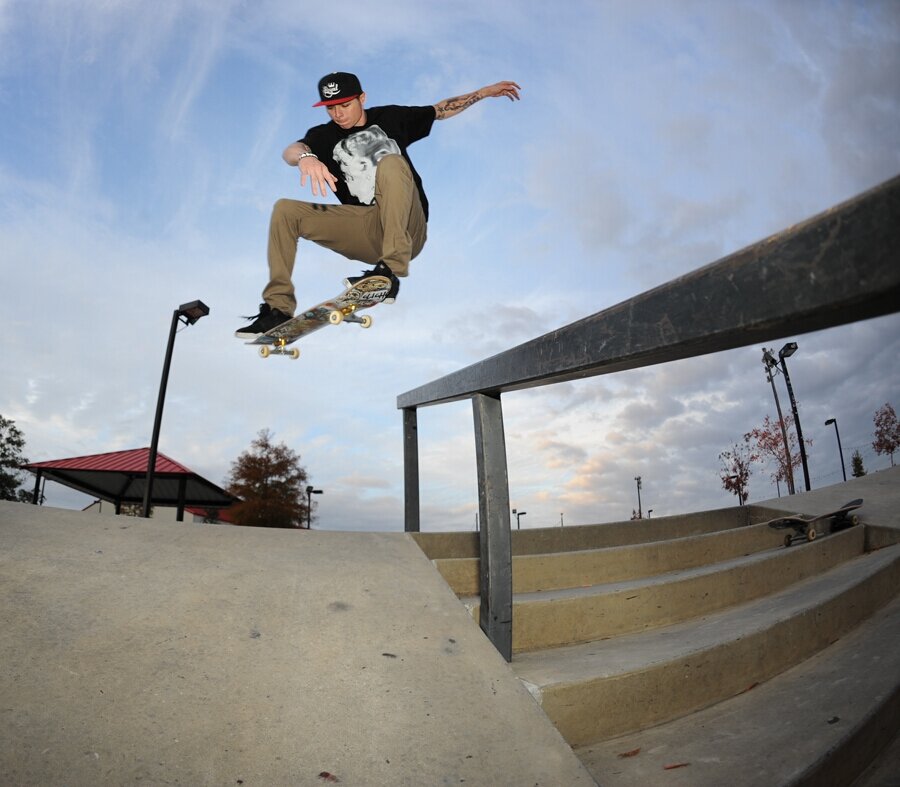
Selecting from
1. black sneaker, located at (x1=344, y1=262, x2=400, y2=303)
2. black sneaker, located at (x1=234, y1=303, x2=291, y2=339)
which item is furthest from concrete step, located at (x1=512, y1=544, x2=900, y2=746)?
black sneaker, located at (x1=234, y1=303, x2=291, y2=339)

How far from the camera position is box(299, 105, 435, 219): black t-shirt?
445cm

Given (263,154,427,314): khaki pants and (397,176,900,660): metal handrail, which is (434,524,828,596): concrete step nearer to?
(397,176,900,660): metal handrail

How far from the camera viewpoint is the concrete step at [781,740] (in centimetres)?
167

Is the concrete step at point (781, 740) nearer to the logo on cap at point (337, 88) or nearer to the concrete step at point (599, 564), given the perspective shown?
the concrete step at point (599, 564)

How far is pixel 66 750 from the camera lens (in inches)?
50.8

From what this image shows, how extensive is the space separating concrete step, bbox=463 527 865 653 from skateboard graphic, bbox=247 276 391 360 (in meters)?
2.49

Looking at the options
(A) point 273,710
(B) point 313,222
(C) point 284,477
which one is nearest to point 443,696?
(A) point 273,710

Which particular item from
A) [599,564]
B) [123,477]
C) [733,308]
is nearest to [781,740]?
[599,564]

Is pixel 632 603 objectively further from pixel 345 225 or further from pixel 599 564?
pixel 345 225

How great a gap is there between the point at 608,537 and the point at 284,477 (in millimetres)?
19312

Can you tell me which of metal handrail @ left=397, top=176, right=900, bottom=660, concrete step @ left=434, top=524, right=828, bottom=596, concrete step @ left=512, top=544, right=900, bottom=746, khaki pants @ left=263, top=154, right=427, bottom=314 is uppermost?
khaki pants @ left=263, top=154, right=427, bottom=314

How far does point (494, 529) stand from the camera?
2.18 meters

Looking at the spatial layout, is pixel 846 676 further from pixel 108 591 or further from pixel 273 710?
pixel 108 591

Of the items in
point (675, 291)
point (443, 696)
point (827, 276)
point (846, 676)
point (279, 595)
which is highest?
point (675, 291)
